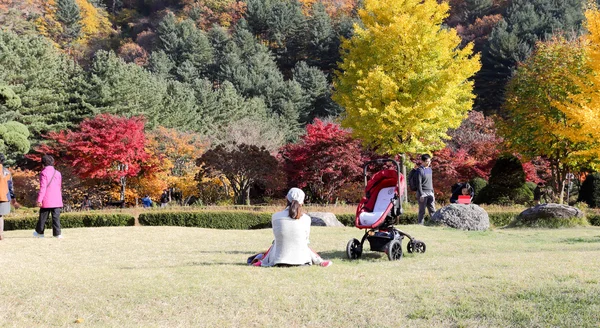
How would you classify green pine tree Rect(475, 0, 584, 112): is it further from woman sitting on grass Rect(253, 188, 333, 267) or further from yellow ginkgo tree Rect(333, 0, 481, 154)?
woman sitting on grass Rect(253, 188, 333, 267)

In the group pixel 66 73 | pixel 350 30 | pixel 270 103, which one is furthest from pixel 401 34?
pixel 350 30

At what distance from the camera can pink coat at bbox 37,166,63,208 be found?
12.3 m

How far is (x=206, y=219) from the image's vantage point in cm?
1898

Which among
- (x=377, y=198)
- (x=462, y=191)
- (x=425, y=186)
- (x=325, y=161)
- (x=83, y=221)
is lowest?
(x=83, y=221)

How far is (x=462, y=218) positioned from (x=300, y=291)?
10.1 m

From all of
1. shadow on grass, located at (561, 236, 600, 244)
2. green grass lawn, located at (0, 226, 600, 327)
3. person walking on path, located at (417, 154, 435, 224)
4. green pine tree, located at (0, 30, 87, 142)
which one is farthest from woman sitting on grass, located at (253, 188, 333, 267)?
green pine tree, located at (0, 30, 87, 142)

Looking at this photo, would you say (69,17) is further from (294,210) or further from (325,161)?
(294,210)

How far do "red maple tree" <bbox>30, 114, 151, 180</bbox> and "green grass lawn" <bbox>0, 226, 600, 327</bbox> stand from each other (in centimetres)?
1772

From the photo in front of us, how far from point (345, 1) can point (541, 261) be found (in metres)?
83.4

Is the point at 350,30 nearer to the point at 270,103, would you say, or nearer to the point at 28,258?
the point at 270,103

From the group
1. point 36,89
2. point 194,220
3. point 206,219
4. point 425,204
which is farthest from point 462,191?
point 36,89

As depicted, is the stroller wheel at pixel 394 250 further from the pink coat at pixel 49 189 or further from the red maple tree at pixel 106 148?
the red maple tree at pixel 106 148

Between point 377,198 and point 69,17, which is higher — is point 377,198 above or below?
below

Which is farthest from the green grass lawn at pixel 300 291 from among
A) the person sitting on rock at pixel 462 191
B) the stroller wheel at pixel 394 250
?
the person sitting on rock at pixel 462 191
